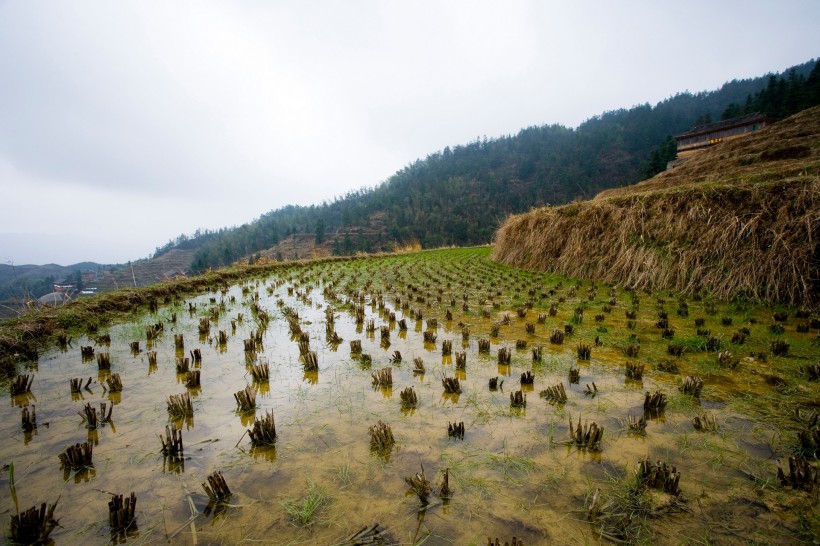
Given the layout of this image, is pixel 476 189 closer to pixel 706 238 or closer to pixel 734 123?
pixel 734 123

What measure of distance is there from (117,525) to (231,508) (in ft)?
2.25

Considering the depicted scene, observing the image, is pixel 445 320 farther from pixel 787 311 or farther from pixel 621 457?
pixel 787 311

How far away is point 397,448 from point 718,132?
64.4 metres

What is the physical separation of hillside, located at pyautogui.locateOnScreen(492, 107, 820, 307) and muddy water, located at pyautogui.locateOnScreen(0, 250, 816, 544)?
2.42m

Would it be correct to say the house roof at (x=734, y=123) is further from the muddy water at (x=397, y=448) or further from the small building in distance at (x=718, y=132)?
the muddy water at (x=397, y=448)

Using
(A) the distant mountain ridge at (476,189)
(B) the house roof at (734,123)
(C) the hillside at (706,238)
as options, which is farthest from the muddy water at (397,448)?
(A) the distant mountain ridge at (476,189)

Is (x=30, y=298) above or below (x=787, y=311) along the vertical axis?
above

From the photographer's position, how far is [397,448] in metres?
3.06

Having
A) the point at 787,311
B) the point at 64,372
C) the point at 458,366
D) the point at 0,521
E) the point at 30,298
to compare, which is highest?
the point at 30,298

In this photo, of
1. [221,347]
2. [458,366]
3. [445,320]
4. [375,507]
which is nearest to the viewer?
[375,507]

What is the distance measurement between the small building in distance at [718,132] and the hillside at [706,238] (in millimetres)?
39069

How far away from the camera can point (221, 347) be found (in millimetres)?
6090

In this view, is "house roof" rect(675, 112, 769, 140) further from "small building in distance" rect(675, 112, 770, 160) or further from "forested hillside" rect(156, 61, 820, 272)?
"forested hillside" rect(156, 61, 820, 272)

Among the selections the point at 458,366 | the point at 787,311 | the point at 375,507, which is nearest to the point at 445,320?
the point at 458,366
